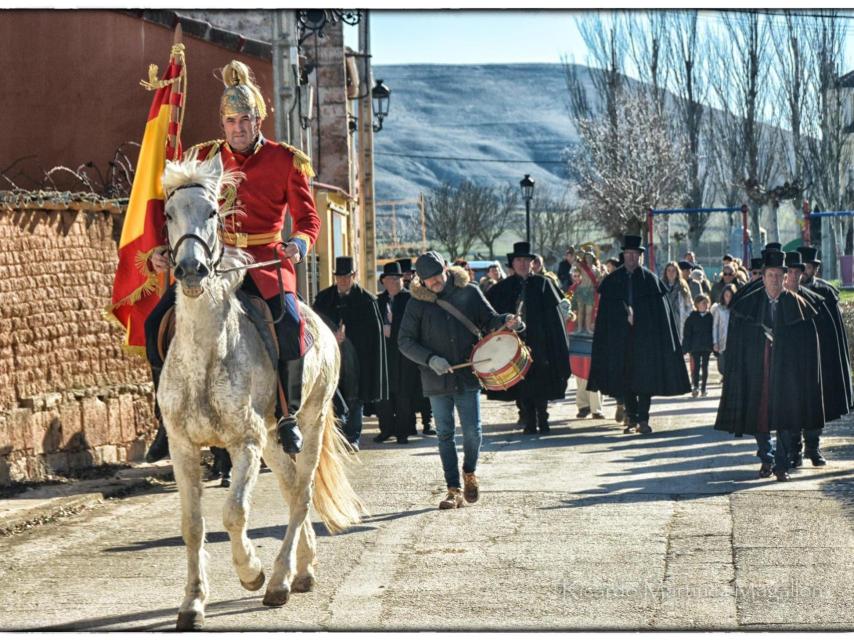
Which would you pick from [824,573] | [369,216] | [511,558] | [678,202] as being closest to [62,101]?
[511,558]

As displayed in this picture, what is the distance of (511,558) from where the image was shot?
9633 mm

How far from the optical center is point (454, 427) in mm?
12219

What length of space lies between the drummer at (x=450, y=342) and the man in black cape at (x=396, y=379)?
4.51 meters

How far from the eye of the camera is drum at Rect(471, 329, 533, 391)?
476 inches

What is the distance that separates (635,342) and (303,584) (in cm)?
973

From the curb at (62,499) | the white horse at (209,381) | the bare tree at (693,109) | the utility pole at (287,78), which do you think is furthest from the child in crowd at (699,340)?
the white horse at (209,381)

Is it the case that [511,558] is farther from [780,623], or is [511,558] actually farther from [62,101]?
[62,101]

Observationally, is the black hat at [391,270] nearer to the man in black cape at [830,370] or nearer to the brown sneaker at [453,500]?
the man in black cape at [830,370]

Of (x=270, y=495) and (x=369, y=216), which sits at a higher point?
(x=369, y=216)

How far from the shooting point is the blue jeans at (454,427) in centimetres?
1218

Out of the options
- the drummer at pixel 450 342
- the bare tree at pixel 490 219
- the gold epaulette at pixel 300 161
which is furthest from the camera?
the bare tree at pixel 490 219

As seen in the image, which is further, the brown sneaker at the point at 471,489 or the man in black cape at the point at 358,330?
the man in black cape at the point at 358,330

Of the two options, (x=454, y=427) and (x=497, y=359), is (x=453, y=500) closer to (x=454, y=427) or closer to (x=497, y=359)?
(x=454, y=427)

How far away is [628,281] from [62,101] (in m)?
6.65
